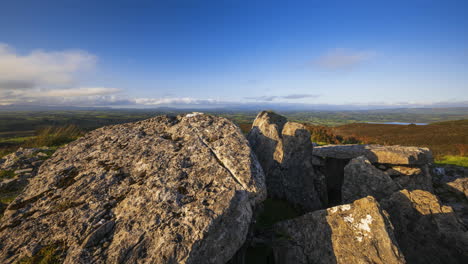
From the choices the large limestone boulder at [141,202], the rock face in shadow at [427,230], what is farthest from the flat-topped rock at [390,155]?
the large limestone boulder at [141,202]

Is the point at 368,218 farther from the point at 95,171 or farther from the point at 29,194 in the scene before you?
the point at 29,194

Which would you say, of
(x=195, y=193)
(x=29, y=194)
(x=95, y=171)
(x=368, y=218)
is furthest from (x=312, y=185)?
(x=29, y=194)

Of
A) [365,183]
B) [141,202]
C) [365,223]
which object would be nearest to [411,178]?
[365,183]

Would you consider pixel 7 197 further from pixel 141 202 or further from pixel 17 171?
pixel 141 202

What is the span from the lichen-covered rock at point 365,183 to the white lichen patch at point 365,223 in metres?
3.59

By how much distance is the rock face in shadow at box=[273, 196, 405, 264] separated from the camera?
4.51m

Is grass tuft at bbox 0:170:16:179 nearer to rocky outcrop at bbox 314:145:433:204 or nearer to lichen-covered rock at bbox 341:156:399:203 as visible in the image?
rocky outcrop at bbox 314:145:433:204

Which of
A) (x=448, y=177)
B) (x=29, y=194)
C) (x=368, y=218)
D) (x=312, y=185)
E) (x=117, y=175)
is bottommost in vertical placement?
(x=448, y=177)

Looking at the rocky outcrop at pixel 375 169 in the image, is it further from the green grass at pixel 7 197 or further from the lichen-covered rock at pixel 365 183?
the green grass at pixel 7 197

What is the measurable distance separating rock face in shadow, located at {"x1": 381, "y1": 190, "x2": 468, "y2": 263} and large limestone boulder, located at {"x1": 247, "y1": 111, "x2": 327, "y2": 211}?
2.64 metres

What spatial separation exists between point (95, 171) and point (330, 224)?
7083 mm

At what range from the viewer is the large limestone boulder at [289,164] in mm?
8141

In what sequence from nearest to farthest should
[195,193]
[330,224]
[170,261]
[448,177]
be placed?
[170,261] → [195,193] → [330,224] → [448,177]

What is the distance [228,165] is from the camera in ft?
18.6
